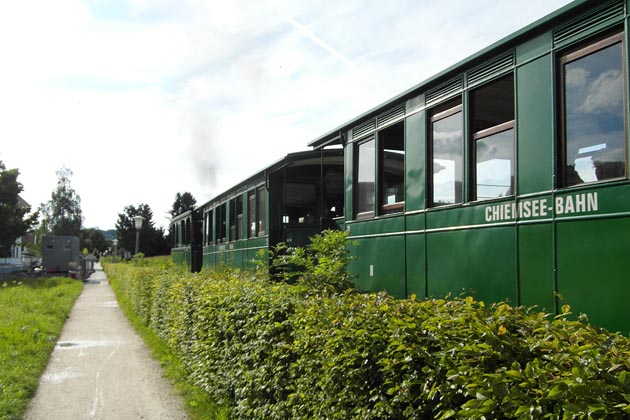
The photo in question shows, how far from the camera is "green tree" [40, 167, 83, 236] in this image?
250 feet

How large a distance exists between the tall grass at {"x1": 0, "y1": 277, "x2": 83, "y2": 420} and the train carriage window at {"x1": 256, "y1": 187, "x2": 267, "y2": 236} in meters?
4.61

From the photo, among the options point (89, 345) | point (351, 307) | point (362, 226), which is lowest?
point (89, 345)

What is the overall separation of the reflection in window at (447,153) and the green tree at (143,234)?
238 ft

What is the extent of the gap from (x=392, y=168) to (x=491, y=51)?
216 cm

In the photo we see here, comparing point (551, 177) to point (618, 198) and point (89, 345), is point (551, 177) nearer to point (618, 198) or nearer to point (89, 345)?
point (618, 198)

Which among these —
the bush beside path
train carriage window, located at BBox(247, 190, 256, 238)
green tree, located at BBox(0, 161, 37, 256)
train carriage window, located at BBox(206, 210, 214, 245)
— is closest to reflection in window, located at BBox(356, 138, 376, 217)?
the bush beside path

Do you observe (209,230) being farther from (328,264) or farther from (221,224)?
(328,264)

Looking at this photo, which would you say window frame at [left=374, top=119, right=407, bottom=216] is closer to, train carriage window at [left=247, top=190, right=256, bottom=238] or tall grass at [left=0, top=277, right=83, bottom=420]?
tall grass at [left=0, top=277, right=83, bottom=420]

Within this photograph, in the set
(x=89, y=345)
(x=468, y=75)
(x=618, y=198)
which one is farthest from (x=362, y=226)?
(x=89, y=345)

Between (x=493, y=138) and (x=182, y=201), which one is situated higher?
(x=182, y=201)

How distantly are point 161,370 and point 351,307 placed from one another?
6365 mm

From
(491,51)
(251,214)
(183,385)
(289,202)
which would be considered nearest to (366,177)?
(491,51)

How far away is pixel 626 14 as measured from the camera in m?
3.93

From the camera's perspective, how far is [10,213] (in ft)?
116
